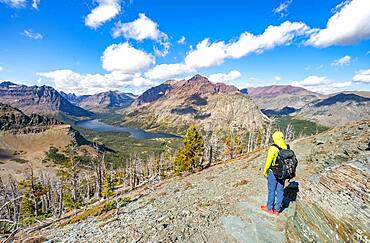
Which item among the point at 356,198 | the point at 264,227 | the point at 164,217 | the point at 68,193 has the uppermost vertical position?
the point at 356,198

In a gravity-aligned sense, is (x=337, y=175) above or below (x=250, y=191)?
above

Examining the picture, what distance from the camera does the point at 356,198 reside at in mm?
8547

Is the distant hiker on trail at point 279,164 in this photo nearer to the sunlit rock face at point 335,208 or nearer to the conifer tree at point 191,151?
the sunlit rock face at point 335,208

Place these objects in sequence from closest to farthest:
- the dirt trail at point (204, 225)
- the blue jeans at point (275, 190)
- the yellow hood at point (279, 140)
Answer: the dirt trail at point (204, 225) → the yellow hood at point (279, 140) → the blue jeans at point (275, 190)

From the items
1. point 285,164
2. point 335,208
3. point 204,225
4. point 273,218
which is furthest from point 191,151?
point 335,208

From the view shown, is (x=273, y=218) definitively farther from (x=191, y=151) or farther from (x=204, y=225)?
(x=191, y=151)

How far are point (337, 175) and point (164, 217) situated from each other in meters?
9.30

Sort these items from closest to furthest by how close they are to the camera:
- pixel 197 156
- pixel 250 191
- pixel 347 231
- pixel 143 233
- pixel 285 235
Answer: pixel 347 231 < pixel 285 235 < pixel 143 233 < pixel 250 191 < pixel 197 156

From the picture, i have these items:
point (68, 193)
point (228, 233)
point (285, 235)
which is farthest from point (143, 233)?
point (68, 193)

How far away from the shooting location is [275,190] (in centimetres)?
1246

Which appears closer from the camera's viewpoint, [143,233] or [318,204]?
[318,204]

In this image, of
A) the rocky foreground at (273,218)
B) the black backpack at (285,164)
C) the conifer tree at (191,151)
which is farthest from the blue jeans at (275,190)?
the conifer tree at (191,151)

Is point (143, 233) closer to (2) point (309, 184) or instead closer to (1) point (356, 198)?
(2) point (309, 184)

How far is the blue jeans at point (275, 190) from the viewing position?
1202 centimetres
